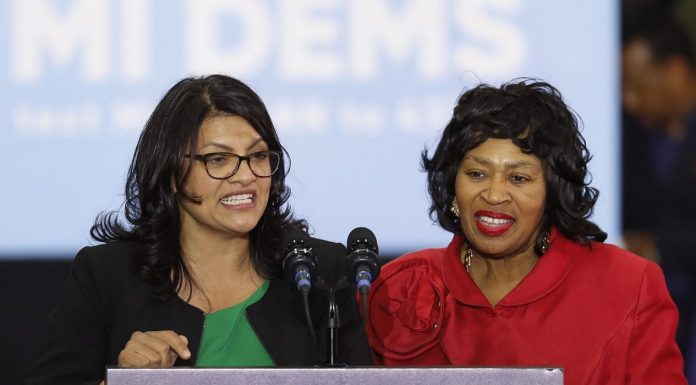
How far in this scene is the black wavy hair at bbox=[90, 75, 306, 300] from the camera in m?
2.98

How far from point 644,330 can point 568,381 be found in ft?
0.73

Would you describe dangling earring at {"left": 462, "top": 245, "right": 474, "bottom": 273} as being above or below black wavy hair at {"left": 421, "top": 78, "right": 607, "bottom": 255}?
below

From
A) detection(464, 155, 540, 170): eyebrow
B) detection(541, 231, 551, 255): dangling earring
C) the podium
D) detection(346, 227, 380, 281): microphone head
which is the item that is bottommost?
the podium

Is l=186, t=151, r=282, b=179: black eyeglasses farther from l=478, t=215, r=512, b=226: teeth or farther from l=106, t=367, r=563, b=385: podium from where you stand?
l=106, t=367, r=563, b=385: podium

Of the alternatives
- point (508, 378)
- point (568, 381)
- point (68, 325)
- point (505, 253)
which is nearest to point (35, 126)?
point (68, 325)

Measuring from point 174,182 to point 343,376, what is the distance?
38.1 inches

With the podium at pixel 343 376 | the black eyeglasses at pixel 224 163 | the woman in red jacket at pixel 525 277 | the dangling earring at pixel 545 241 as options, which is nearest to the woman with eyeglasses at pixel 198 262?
the black eyeglasses at pixel 224 163

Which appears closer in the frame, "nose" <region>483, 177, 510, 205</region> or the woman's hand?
the woman's hand

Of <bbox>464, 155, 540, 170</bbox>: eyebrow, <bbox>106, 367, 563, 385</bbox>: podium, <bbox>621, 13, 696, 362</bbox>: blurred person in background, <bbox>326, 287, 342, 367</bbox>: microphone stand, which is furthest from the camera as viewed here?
<bbox>621, 13, 696, 362</bbox>: blurred person in background

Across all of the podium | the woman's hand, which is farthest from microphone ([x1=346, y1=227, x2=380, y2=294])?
the woman's hand

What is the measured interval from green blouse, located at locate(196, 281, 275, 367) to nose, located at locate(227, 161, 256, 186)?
326 mm

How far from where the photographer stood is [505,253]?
3168 mm

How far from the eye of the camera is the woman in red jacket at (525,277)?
2992 millimetres

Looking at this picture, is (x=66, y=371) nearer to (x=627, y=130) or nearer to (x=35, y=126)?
(x=35, y=126)
